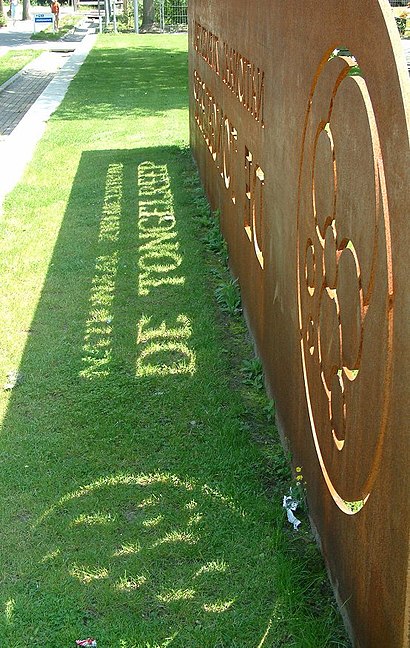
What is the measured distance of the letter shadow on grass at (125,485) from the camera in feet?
12.4

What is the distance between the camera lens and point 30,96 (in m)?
21.2

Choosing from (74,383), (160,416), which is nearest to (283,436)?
(160,416)

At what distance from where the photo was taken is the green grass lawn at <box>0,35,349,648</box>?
378 cm

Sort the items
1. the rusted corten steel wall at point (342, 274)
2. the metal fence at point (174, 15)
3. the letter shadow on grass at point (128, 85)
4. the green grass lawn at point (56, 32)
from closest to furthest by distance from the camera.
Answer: the rusted corten steel wall at point (342, 274) → the letter shadow on grass at point (128, 85) → the green grass lawn at point (56, 32) → the metal fence at point (174, 15)

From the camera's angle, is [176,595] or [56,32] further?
[56,32]

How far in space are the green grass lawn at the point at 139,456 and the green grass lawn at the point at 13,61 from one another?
16.1 meters

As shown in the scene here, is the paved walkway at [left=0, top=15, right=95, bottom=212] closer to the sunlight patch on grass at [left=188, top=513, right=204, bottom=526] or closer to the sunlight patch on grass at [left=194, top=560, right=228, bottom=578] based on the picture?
the sunlight patch on grass at [left=188, top=513, right=204, bottom=526]

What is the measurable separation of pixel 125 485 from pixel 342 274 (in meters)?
1.79

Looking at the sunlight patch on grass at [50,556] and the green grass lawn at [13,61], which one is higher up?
the sunlight patch on grass at [50,556]

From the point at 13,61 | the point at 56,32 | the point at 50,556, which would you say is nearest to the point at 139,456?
the point at 50,556

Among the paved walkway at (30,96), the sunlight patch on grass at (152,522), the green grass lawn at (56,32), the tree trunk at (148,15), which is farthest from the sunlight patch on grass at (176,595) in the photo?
the tree trunk at (148,15)

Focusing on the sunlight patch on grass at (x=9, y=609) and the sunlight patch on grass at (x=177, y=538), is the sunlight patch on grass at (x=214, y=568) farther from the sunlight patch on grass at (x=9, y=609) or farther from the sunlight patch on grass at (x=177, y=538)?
the sunlight patch on grass at (x=9, y=609)

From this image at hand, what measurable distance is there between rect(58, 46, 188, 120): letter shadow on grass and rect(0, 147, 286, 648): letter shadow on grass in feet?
36.5

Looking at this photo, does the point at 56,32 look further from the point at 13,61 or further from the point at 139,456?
the point at 139,456
